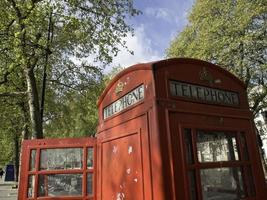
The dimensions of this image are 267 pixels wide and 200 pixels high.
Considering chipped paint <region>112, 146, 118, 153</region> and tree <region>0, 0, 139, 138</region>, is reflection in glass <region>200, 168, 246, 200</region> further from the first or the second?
tree <region>0, 0, 139, 138</region>

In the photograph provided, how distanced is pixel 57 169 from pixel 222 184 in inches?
111

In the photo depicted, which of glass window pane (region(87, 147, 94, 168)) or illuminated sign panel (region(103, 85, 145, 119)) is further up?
illuminated sign panel (region(103, 85, 145, 119))

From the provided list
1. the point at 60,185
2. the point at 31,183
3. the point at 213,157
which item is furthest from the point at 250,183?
the point at 31,183

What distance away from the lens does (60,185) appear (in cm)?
525

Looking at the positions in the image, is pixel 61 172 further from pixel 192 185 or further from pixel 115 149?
pixel 192 185

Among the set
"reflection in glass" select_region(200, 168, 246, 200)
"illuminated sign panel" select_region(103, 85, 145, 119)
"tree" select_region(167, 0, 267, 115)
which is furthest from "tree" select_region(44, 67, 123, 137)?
"reflection in glass" select_region(200, 168, 246, 200)

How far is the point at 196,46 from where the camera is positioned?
22531mm

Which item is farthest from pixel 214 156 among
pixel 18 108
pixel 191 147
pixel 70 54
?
pixel 18 108

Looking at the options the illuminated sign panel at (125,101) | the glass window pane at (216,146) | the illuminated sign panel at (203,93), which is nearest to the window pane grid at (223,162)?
the glass window pane at (216,146)

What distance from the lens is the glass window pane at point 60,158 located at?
209 inches

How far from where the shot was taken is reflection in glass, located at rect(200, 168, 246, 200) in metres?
3.33

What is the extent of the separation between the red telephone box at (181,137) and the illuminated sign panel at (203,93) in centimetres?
1

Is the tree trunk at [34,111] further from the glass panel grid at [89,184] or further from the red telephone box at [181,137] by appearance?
the red telephone box at [181,137]

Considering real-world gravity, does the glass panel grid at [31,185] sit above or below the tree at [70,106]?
below
